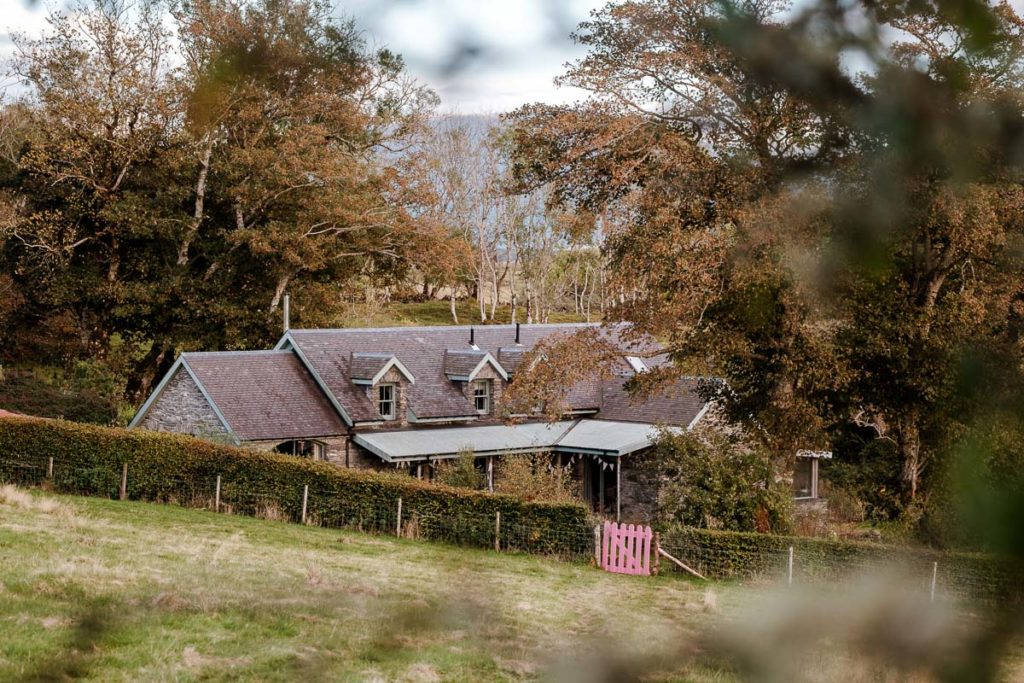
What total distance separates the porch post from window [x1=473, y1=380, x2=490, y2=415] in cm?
377

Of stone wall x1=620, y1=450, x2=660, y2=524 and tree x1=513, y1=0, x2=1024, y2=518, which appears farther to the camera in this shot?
stone wall x1=620, y1=450, x2=660, y2=524

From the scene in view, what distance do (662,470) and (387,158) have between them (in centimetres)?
2070

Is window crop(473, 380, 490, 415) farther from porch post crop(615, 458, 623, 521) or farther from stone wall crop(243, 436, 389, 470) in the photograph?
porch post crop(615, 458, 623, 521)

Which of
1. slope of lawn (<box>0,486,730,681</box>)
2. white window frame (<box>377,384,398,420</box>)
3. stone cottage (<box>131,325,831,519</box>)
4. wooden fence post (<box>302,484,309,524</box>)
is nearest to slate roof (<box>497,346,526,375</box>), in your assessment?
stone cottage (<box>131,325,831,519</box>)

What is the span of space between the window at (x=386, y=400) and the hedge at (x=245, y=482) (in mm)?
4781

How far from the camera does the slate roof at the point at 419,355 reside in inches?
954

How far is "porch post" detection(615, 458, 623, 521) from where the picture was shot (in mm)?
22984

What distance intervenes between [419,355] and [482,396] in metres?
1.99

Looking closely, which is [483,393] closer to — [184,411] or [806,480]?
[184,411]

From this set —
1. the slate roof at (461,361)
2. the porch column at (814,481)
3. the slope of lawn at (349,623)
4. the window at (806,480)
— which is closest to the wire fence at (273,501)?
the slate roof at (461,361)

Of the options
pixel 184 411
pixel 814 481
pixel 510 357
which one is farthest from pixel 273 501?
pixel 814 481

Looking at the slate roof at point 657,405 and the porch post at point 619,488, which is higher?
the slate roof at point 657,405

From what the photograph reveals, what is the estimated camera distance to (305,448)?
75.2 feet

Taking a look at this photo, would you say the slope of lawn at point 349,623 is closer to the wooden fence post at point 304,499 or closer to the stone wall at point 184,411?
the wooden fence post at point 304,499
